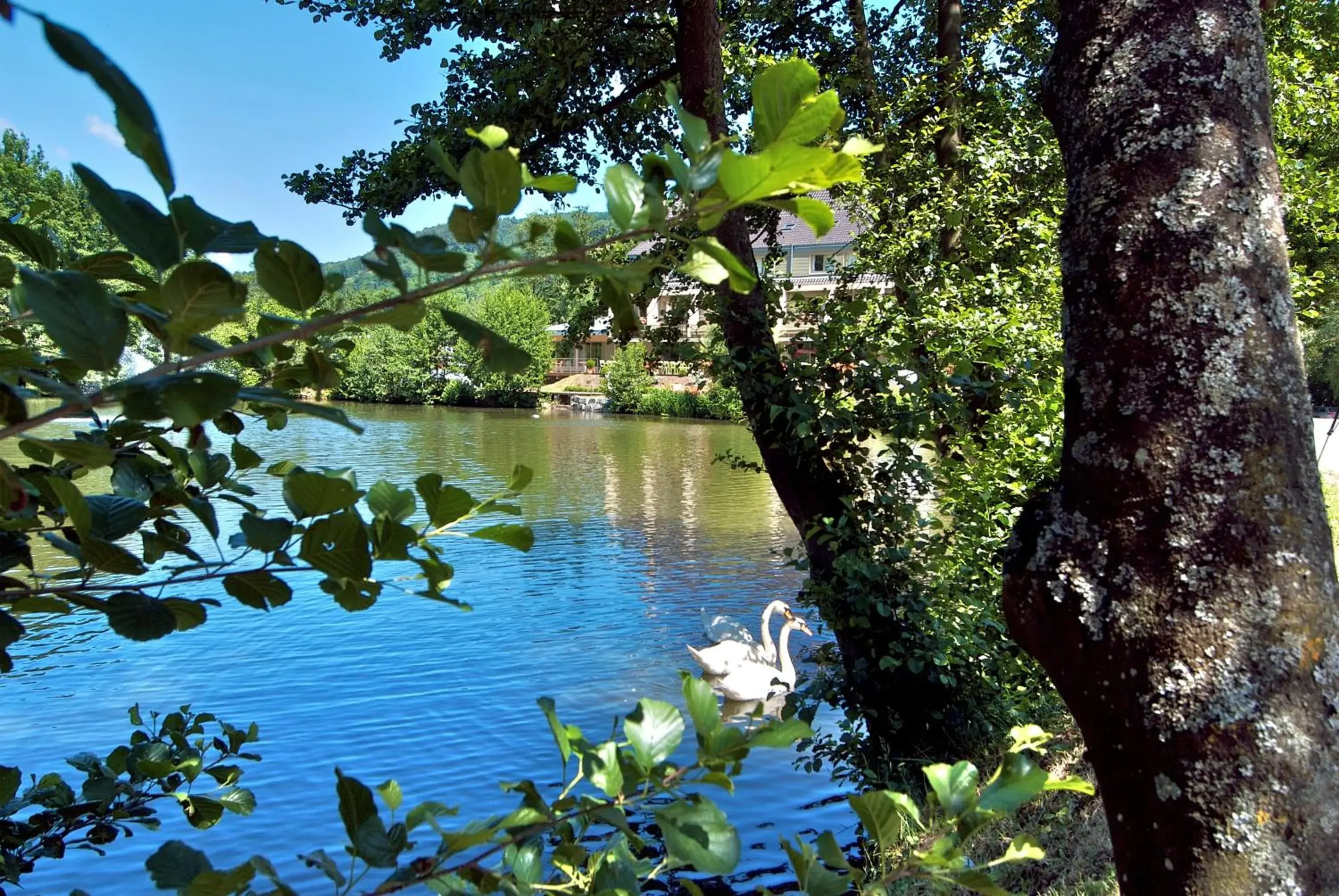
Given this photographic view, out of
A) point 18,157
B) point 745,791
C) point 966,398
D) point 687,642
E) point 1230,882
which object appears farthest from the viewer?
point 18,157

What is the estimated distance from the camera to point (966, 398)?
18.0 feet

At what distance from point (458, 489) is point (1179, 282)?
1425mm

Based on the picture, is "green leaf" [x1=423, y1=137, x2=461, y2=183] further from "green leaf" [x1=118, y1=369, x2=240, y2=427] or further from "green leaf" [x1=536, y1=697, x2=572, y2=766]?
"green leaf" [x1=536, y1=697, x2=572, y2=766]

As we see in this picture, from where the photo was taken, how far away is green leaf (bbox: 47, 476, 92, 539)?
37.7 inches

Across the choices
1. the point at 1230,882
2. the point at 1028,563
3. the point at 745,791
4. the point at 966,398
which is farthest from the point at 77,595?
the point at 745,791

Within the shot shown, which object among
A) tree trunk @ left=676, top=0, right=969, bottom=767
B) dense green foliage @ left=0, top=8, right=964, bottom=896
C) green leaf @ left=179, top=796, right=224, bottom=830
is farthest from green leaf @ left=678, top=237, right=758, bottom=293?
tree trunk @ left=676, top=0, right=969, bottom=767

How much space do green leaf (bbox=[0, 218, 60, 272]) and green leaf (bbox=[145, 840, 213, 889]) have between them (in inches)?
27.7

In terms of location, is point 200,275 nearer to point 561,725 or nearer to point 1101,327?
point 561,725

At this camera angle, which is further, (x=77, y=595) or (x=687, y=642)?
(x=687, y=642)

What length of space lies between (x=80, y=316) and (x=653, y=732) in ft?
1.96

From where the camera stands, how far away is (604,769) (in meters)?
0.98

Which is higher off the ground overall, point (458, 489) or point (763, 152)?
point (763, 152)

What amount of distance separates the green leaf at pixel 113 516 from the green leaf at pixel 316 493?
0.26m

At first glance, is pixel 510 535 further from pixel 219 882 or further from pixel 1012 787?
pixel 1012 787
